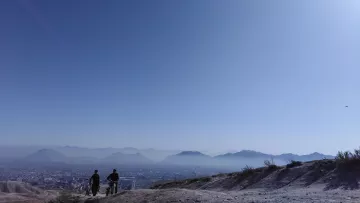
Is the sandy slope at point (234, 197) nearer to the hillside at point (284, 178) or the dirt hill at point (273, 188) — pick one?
the dirt hill at point (273, 188)

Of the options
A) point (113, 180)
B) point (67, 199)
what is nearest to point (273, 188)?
point (113, 180)

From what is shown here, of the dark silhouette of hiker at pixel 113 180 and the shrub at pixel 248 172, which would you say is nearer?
the dark silhouette of hiker at pixel 113 180

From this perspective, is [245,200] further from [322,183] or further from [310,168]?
[310,168]

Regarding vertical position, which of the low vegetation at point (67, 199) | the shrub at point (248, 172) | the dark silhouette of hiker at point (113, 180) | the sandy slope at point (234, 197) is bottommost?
the low vegetation at point (67, 199)

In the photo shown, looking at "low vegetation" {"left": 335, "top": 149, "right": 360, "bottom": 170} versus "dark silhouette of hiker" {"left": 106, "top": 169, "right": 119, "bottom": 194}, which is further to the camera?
"dark silhouette of hiker" {"left": 106, "top": 169, "right": 119, "bottom": 194}

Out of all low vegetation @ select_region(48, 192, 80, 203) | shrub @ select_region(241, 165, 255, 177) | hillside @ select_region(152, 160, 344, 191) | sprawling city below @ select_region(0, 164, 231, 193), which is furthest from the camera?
sprawling city below @ select_region(0, 164, 231, 193)

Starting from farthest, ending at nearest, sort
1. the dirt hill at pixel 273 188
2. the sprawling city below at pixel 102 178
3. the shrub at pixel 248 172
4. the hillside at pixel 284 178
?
the sprawling city below at pixel 102 178 → the shrub at pixel 248 172 → the hillside at pixel 284 178 → the dirt hill at pixel 273 188

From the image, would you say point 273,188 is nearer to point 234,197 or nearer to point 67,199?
point 234,197

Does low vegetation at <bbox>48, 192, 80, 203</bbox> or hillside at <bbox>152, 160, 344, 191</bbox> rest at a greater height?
hillside at <bbox>152, 160, 344, 191</bbox>

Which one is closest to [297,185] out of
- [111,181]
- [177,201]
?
[177,201]

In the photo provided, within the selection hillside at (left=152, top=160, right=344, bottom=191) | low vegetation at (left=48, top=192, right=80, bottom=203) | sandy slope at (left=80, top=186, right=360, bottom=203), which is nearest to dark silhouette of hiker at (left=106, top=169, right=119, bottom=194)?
low vegetation at (left=48, top=192, right=80, bottom=203)

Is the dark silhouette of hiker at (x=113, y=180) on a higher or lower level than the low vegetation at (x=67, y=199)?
higher

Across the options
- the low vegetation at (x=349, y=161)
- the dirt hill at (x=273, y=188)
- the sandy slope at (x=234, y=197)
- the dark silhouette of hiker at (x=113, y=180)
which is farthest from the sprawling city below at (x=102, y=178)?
the low vegetation at (x=349, y=161)

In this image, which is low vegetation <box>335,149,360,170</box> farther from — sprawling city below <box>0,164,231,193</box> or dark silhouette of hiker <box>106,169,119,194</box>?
sprawling city below <box>0,164,231,193</box>
